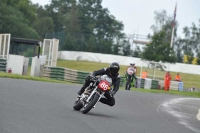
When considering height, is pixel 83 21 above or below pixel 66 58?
above

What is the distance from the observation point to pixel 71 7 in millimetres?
125000

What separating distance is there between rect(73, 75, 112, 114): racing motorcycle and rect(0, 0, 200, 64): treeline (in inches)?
1722

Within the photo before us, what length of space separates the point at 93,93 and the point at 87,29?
103m

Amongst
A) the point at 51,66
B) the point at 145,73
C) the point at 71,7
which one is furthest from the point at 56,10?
the point at 51,66

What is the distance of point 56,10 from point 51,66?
304 ft

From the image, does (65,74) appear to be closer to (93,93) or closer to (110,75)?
(110,75)

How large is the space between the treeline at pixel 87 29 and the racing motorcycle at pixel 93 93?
144ft

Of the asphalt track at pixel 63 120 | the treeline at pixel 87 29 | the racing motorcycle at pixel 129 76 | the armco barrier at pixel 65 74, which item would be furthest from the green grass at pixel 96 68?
the asphalt track at pixel 63 120

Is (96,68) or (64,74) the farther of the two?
(96,68)

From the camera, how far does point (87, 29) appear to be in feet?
378

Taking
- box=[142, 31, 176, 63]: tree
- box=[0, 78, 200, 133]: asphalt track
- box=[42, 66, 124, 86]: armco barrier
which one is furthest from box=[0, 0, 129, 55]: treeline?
box=[0, 78, 200, 133]: asphalt track

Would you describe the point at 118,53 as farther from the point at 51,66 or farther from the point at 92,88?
the point at 92,88

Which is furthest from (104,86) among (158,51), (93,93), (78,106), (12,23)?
(12,23)

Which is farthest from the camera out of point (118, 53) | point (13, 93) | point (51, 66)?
point (118, 53)
